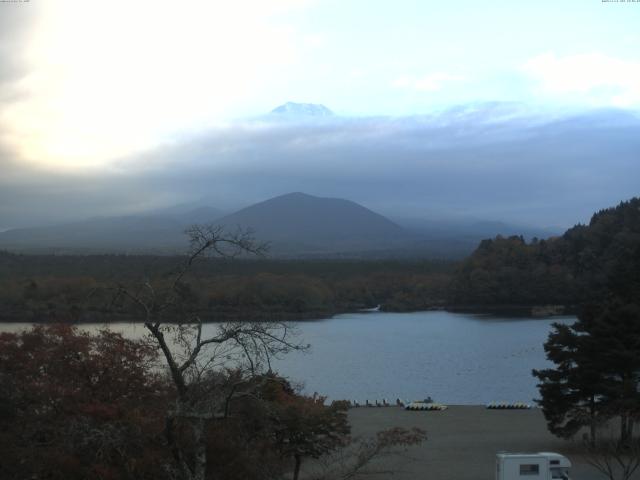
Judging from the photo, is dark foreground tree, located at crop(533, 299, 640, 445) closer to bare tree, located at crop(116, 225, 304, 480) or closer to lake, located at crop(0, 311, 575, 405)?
lake, located at crop(0, 311, 575, 405)

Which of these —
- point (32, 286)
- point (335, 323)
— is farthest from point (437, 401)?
point (32, 286)

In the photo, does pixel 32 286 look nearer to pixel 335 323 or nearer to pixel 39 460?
pixel 335 323

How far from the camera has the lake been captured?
80.4 feet

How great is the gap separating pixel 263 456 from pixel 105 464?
210 centimetres

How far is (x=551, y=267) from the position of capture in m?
63.0

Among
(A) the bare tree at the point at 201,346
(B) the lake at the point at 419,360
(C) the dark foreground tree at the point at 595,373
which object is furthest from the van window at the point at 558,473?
(B) the lake at the point at 419,360

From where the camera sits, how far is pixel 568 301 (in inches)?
2381

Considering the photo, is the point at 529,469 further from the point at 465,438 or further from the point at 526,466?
the point at 465,438

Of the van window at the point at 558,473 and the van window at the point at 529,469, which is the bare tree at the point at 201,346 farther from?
the van window at the point at 558,473

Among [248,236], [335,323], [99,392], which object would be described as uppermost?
Answer: [248,236]

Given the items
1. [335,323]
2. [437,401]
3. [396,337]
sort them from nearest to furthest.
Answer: [437,401] < [396,337] < [335,323]

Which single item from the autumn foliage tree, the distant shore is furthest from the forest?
the autumn foliage tree

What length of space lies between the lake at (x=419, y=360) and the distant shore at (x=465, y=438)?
9.71 feet

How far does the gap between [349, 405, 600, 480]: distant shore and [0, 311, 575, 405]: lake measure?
117 inches
